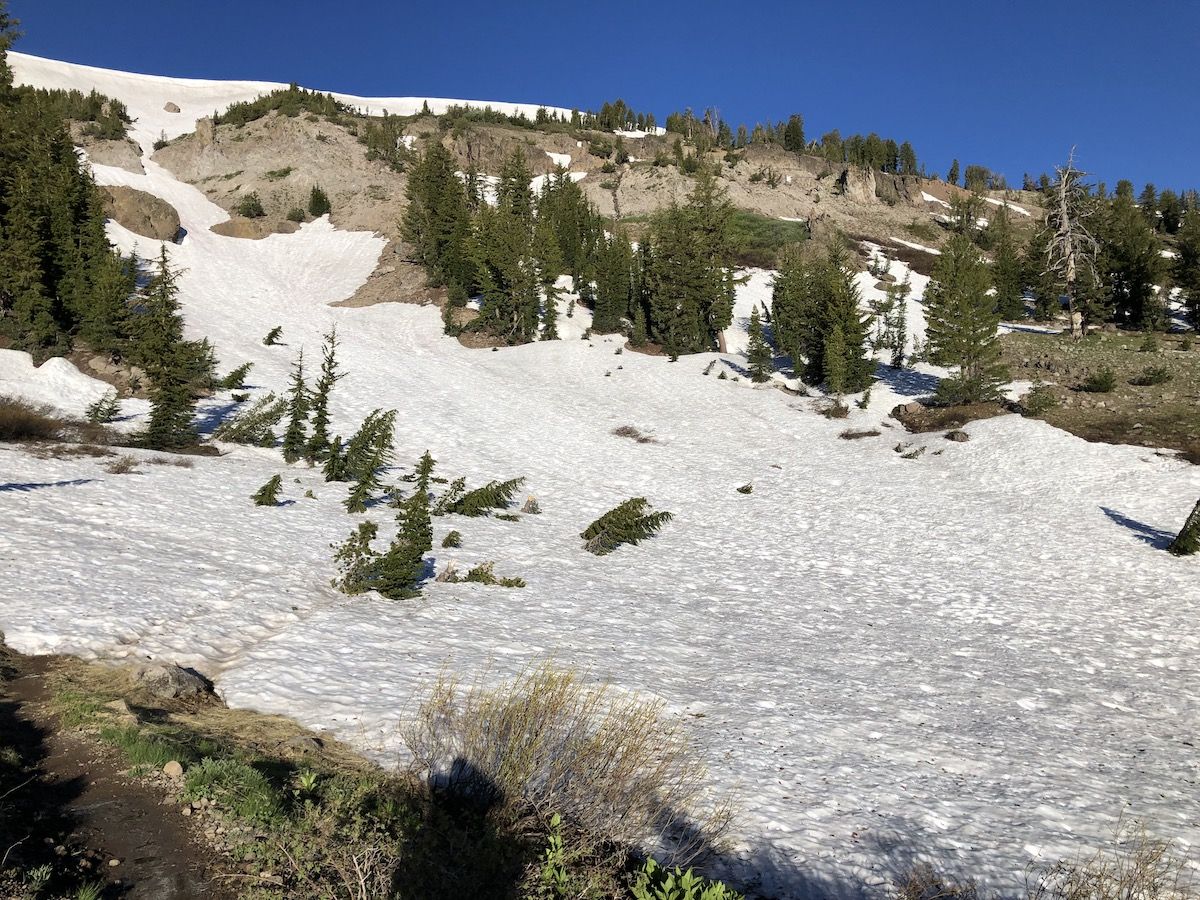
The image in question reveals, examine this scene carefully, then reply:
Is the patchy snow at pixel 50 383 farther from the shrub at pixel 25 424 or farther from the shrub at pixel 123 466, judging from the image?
A: the shrub at pixel 123 466

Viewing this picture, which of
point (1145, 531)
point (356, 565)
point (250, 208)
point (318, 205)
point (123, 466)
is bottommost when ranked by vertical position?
point (356, 565)

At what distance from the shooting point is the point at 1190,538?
1627 centimetres

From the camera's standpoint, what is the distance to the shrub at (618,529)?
57.6ft

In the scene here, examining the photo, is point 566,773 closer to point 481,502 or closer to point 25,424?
point 481,502

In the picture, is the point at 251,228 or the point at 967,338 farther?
the point at 251,228

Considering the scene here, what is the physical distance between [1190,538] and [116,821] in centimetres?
2297

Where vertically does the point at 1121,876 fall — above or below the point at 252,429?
below

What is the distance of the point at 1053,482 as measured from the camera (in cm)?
2273

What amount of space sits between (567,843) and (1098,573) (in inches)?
675

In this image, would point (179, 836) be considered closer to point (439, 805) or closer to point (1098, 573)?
point (439, 805)

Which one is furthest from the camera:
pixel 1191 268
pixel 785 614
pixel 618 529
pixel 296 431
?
pixel 1191 268

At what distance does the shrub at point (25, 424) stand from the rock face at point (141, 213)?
125ft

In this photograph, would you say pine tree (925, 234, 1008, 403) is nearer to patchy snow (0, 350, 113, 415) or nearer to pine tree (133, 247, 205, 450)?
pine tree (133, 247, 205, 450)

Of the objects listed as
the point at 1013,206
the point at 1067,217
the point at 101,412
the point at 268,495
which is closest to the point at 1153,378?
the point at 1067,217
